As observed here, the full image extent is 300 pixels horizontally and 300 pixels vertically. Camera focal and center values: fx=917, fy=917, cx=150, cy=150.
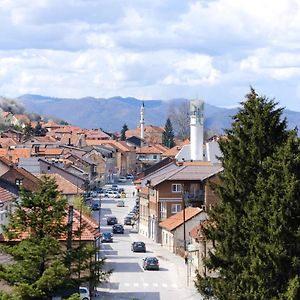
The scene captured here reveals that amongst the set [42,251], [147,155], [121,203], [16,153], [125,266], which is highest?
[147,155]

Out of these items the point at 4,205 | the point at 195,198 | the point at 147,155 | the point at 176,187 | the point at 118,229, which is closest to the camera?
the point at 4,205

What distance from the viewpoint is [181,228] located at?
209 feet

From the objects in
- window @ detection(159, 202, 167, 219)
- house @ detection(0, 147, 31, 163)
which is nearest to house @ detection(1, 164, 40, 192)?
window @ detection(159, 202, 167, 219)

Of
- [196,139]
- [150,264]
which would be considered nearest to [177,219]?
[150,264]

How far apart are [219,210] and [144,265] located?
29.1 m

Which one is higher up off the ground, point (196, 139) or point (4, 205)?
point (196, 139)

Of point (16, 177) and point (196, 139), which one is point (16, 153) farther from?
point (16, 177)

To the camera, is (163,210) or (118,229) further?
(118,229)

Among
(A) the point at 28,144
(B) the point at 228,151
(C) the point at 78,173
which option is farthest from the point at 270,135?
(A) the point at 28,144

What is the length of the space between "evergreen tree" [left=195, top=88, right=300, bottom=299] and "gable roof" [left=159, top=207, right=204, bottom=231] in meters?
37.6

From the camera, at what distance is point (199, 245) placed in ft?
165

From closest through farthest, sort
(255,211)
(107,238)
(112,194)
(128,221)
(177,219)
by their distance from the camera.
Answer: (255,211)
(177,219)
(107,238)
(128,221)
(112,194)

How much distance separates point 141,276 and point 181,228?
43.4ft

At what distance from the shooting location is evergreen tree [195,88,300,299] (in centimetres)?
2341
